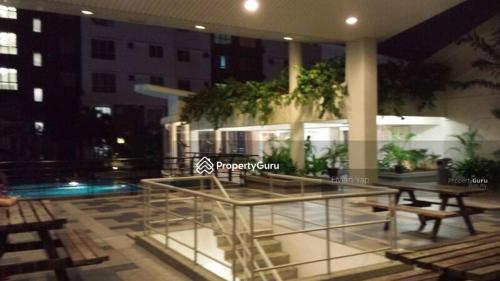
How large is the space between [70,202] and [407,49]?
10.0 m

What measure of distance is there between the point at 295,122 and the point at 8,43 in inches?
885

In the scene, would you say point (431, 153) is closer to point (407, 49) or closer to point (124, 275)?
point (407, 49)

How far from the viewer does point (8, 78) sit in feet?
85.7

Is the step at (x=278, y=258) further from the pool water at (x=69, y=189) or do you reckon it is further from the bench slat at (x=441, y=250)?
the pool water at (x=69, y=189)

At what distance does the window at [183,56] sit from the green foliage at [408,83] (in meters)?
20.8

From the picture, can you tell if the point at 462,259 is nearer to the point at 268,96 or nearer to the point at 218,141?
the point at 268,96

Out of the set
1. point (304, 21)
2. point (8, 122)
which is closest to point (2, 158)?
point (8, 122)

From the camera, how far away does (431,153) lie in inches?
512

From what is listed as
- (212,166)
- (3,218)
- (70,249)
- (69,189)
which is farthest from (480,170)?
(69,189)

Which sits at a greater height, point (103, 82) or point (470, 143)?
point (103, 82)

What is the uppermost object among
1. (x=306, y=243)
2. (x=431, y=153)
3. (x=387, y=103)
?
(x=387, y=103)

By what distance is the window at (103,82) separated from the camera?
88.4 ft

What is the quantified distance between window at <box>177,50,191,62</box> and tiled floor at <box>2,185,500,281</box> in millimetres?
20661

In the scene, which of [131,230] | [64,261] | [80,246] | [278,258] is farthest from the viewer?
[131,230]
